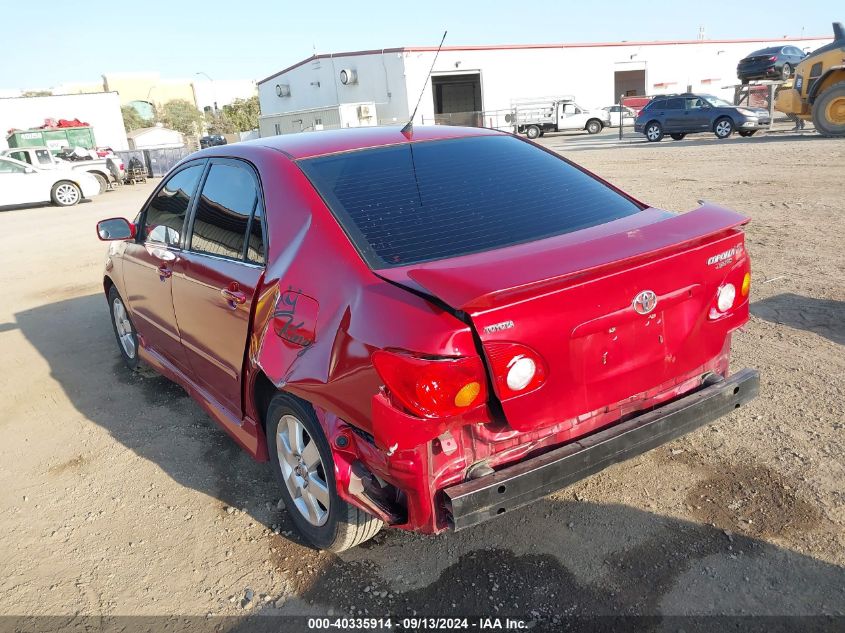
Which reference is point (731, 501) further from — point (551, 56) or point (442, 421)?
point (551, 56)

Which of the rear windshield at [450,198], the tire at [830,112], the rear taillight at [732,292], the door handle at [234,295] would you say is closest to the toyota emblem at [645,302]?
the rear taillight at [732,292]

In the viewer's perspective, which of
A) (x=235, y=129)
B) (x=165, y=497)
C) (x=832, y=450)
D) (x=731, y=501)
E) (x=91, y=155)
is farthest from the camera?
(x=235, y=129)

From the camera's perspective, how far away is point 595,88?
4550 cm

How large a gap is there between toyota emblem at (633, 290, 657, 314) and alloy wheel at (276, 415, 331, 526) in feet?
4.45

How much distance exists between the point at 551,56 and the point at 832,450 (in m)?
44.7

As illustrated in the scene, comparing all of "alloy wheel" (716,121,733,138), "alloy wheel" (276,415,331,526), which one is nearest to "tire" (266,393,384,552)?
"alloy wheel" (276,415,331,526)

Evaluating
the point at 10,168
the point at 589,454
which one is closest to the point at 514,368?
the point at 589,454

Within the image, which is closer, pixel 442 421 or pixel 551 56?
pixel 442 421

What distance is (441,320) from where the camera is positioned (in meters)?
2.12

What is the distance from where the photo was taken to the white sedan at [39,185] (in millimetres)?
19031

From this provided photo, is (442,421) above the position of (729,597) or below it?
above

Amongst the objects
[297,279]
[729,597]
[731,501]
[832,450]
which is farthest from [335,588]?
[832,450]

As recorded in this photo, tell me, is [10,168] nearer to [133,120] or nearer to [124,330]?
[124,330]

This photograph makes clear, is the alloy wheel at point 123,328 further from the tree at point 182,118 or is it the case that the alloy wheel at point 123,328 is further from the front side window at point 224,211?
the tree at point 182,118
